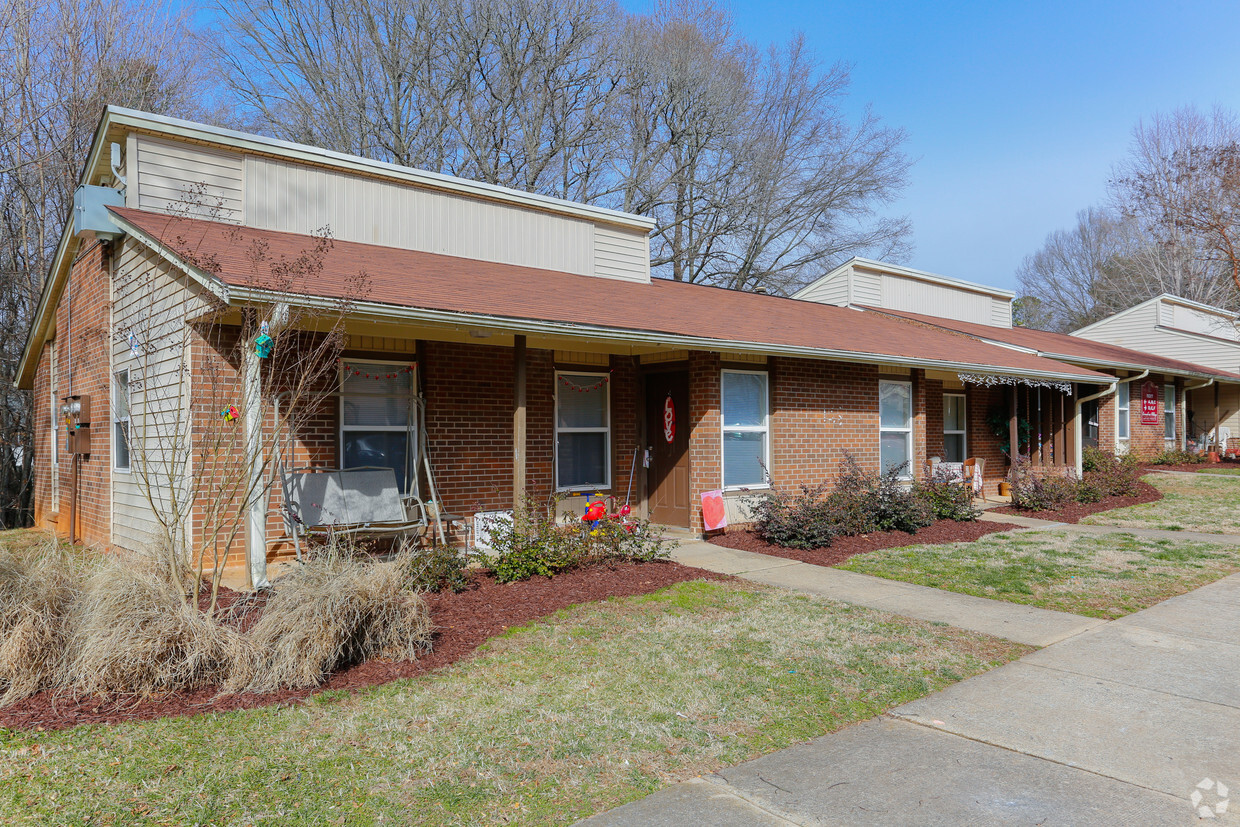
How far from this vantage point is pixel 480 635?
5.89 m

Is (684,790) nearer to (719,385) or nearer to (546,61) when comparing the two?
(719,385)

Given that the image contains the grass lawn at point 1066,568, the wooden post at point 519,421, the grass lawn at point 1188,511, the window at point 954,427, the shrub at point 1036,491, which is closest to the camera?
the grass lawn at point 1066,568

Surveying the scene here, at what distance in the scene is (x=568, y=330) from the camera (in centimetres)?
796

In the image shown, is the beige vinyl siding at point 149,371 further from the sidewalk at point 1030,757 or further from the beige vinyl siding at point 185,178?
the sidewalk at point 1030,757

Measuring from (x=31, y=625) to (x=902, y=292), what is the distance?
18.4 m

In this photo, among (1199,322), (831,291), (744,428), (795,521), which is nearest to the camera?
(795,521)

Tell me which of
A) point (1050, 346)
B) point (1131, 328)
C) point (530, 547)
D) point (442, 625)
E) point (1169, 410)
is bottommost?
point (442, 625)

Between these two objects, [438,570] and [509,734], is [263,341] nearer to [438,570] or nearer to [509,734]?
[438,570]

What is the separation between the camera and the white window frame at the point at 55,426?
41.3 feet

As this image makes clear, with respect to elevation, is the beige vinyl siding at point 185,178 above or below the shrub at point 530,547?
above

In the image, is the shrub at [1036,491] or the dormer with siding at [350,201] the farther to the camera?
the shrub at [1036,491]

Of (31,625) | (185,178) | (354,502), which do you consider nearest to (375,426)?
(354,502)

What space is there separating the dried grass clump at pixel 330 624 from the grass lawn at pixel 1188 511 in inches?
444

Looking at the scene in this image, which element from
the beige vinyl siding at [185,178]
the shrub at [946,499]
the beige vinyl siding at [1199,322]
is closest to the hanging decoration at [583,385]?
the beige vinyl siding at [185,178]
